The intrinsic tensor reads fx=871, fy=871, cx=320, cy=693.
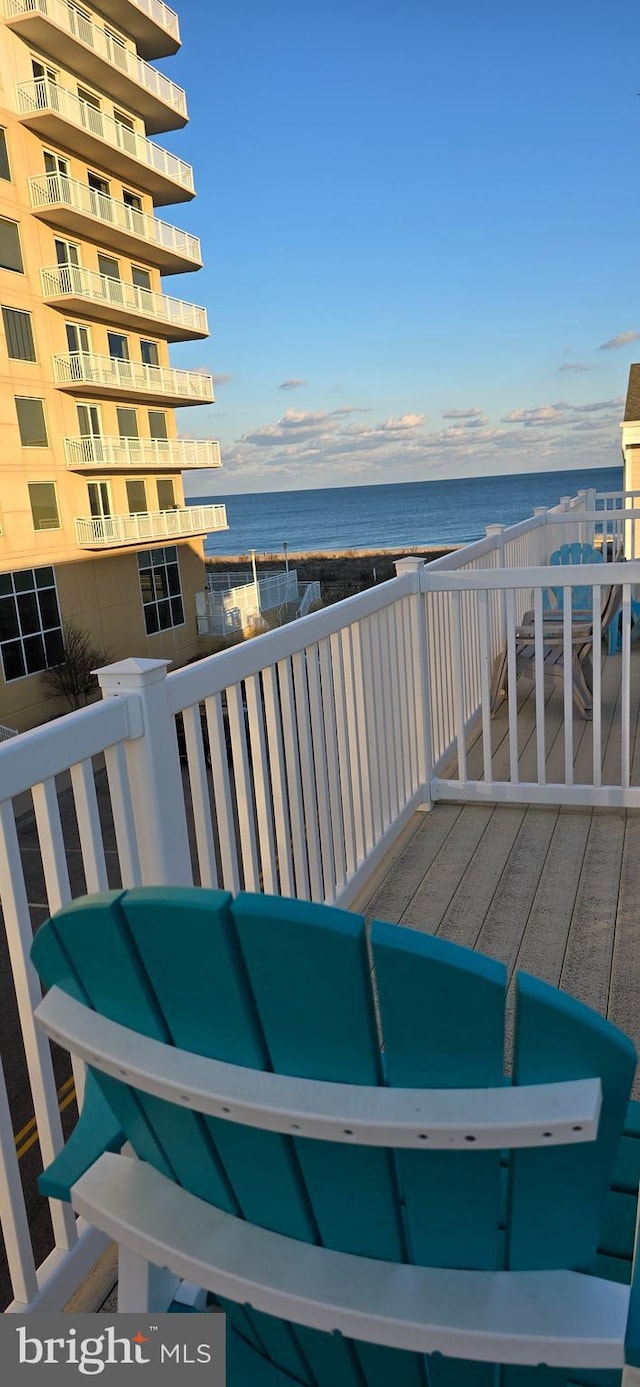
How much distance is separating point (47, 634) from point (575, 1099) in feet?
67.8

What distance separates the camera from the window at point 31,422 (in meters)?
19.2

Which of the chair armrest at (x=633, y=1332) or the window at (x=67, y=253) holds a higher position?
the window at (x=67, y=253)

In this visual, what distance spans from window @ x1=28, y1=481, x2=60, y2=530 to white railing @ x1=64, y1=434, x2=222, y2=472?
88 cm

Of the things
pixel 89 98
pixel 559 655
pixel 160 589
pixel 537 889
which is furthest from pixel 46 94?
pixel 537 889

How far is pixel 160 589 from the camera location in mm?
24922

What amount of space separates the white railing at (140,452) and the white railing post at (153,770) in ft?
66.1

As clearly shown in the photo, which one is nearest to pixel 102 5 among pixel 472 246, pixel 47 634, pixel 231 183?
pixel 47 634

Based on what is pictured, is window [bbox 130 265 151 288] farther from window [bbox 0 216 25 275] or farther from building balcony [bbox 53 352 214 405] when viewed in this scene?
window [bbox 0 216 25 275]

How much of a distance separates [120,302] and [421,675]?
20329 millimetres

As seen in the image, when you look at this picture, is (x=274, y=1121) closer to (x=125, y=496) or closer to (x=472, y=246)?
(x=125, y=496)

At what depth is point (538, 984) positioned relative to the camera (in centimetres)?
72

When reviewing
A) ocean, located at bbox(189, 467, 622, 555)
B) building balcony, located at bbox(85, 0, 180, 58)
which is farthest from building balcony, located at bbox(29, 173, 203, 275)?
ocean, located at bbox(189, 467, 622, 555)

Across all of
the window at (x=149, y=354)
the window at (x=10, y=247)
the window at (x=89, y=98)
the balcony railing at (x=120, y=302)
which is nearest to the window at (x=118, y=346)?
the balcony railing at (x=120, y=302)

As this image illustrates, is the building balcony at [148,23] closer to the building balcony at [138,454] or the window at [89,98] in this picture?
the window at [89,98]
